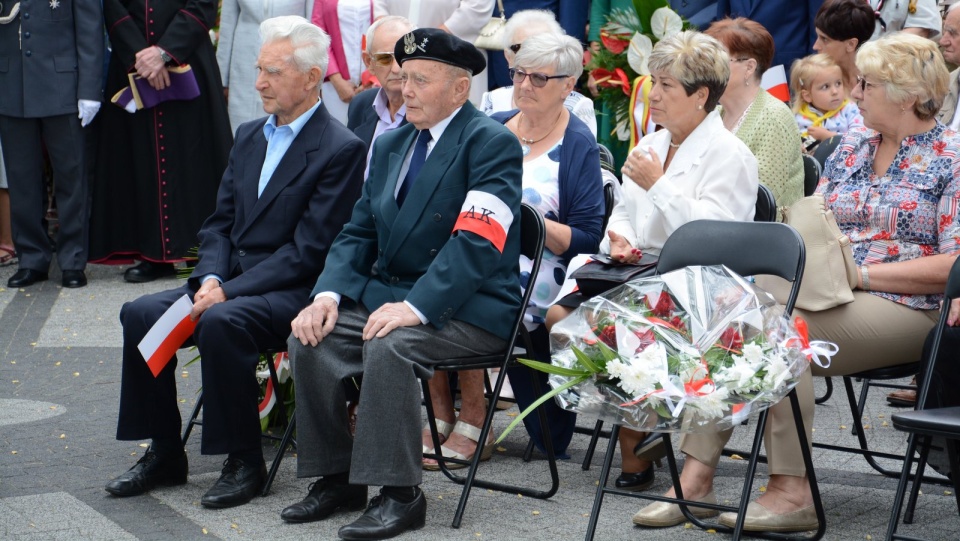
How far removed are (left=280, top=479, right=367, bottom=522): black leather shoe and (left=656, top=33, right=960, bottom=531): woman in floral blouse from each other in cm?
119

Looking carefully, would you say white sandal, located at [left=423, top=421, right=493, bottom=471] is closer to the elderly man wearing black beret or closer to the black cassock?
the elderly man wearing black beret

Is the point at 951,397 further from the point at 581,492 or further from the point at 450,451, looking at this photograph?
the point at 450,451

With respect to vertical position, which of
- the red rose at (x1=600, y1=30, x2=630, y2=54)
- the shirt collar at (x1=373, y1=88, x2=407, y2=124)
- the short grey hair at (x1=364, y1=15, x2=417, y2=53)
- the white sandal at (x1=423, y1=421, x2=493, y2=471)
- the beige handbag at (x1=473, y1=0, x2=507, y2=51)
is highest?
the short grey hair at (x1=364, y1=15, x2=417, y2=53)

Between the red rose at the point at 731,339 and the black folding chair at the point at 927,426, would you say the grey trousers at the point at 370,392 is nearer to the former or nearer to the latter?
the red rose at the point at 731,339

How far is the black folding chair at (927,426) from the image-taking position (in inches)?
146

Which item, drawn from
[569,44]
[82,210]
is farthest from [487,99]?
[82,210]

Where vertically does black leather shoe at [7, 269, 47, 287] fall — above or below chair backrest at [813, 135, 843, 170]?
below

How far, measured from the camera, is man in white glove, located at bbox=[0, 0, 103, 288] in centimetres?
879

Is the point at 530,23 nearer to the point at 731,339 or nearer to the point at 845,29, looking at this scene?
the point at 845,29

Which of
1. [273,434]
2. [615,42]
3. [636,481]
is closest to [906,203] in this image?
[636,481]

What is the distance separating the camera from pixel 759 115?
228 inches

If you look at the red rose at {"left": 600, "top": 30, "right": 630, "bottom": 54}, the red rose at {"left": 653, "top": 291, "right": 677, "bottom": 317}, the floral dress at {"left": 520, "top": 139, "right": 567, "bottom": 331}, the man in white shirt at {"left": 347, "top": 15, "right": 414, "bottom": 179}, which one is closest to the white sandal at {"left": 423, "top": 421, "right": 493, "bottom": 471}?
the floral dress at {"left": 520, "top": 139, "right": 567, "bottom": 331}

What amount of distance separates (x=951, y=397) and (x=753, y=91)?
2.11 metres

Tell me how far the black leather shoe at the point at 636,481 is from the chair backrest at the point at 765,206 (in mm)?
1079
